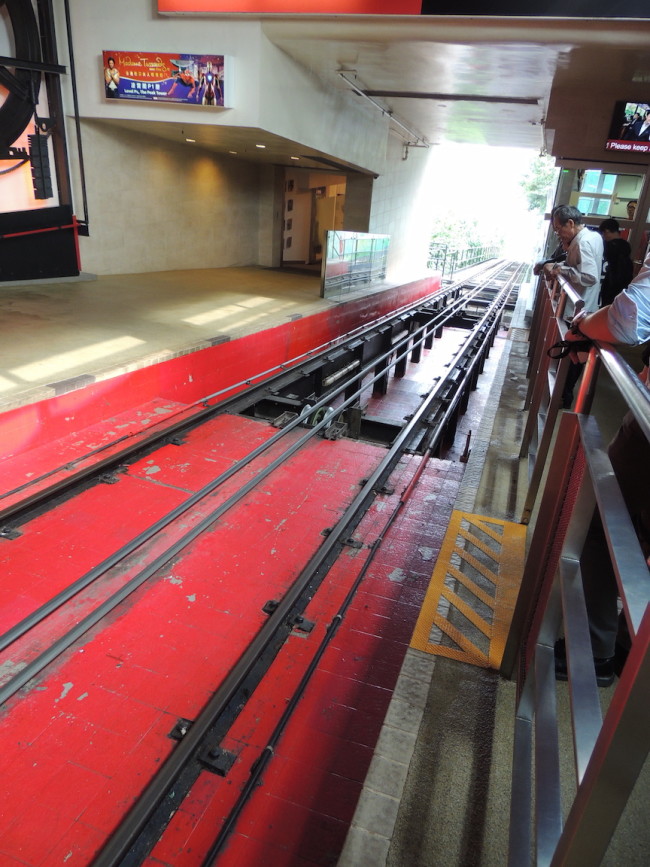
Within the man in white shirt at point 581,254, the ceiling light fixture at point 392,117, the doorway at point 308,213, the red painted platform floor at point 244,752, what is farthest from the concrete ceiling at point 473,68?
the red painted platform floor at point 244,752

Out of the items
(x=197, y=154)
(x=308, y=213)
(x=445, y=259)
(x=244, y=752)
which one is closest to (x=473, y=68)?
(x=197, y=154)

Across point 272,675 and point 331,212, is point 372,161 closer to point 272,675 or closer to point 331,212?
point 331,212

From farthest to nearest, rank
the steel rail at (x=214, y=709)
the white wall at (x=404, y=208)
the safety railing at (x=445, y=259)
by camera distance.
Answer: the safety railing at (x=445, y=259) → the white wall at (x=404, y=208) → the steel rail at (x=214, y=709)

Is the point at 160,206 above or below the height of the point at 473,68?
below

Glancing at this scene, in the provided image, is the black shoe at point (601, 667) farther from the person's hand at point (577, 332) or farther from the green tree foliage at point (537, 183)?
the green tree foliage at point (537, 183)

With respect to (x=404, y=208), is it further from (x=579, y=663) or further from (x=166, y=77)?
(x=579, y=663)

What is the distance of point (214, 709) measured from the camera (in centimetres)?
215

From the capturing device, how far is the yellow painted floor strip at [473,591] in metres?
2.51

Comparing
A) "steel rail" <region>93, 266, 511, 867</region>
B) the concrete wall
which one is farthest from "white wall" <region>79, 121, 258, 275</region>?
"steel rail" <region>93, 266, 511, 867</region>

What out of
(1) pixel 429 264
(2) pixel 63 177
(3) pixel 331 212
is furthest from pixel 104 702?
(1) pixel 429 264

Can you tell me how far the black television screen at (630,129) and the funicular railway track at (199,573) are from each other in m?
5.21

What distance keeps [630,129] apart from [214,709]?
27.9 feet

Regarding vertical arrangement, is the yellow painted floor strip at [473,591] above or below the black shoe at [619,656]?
below

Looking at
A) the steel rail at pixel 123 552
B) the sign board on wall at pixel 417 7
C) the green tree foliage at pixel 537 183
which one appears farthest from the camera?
the green tree foliage at pixel 537 183
